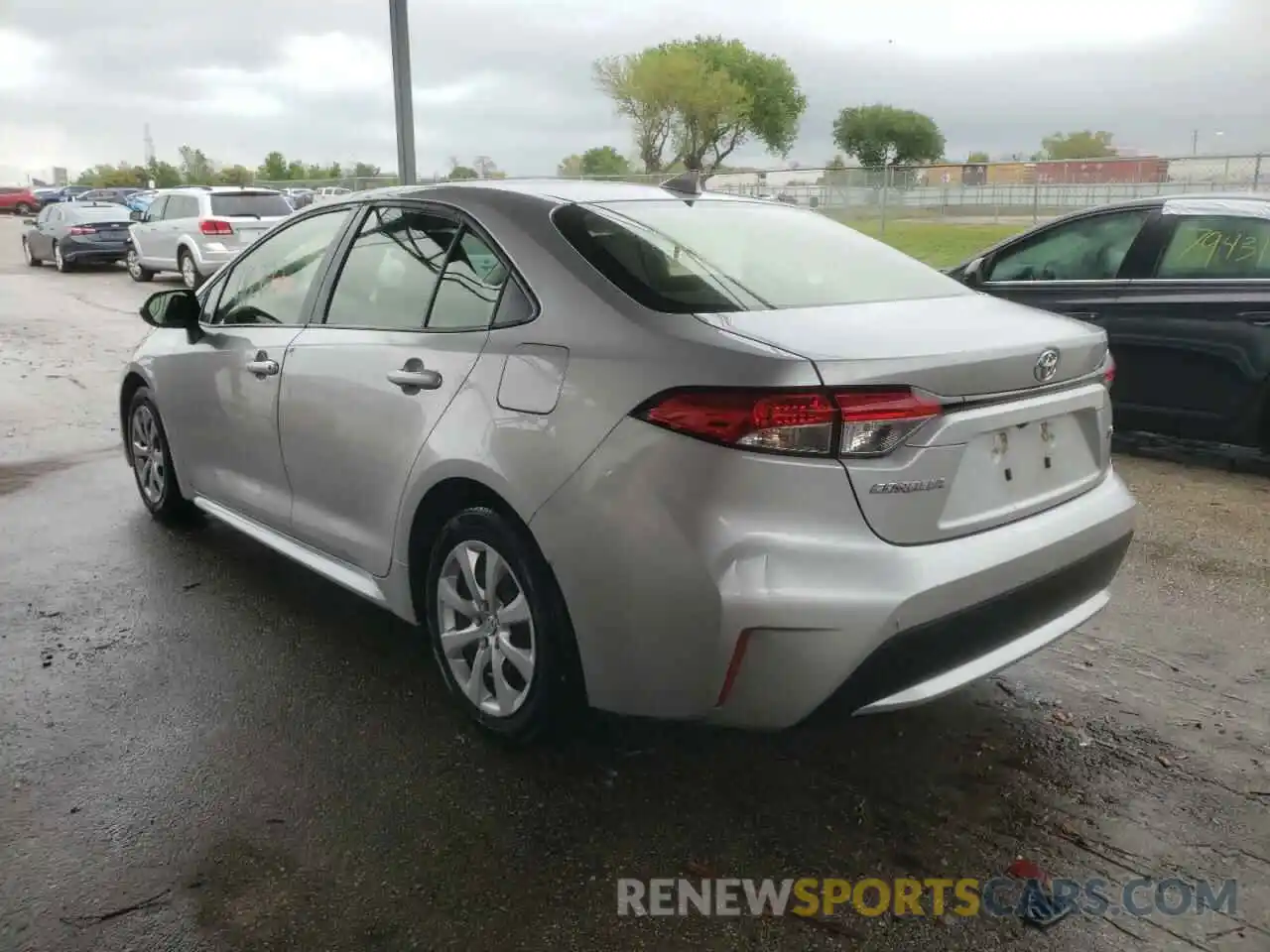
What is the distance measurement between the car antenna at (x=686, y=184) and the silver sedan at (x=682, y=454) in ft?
0.20

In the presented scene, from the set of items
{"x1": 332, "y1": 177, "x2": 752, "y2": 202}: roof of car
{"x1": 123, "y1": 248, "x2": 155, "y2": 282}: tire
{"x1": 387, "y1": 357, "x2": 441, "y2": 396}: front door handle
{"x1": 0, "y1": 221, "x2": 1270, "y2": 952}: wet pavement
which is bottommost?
{"x1": 0, "y1": 221, "x2": 1270, "y2": 952}: wet pavement

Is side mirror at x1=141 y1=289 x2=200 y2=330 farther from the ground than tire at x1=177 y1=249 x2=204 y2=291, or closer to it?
farther from the ground

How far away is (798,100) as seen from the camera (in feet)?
278

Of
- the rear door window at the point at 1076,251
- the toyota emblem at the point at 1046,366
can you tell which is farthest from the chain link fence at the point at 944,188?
the toyota emblem at the point at 1046,366

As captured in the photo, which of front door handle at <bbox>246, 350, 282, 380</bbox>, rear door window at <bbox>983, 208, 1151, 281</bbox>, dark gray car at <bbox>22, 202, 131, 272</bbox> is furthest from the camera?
dark gray car at <bbox>22, 202, 131, 272</bbox>

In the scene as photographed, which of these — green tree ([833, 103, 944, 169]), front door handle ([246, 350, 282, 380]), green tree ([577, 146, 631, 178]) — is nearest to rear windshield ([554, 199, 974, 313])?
front door handle ([246, 350, 282, 380])

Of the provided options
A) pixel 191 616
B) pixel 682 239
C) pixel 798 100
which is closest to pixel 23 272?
pixel 191 616

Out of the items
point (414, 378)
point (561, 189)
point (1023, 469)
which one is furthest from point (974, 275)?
point (414, 378)

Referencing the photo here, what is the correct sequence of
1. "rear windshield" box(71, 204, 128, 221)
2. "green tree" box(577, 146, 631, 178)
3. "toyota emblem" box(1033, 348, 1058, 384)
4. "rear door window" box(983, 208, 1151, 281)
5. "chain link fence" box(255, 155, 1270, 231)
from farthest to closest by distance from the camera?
"green tree" box(577, 146, 631, 178) < "rear windshield" box(71, 204, 128, 221) < "chain link fence" box(255, 155, 1270, 231) < "rear door window" box(983, 208, 1151, 281) < "toyota emblem" box(1033, 348, 1058, 384)

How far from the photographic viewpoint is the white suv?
1759cm

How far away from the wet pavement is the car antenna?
6.01ft

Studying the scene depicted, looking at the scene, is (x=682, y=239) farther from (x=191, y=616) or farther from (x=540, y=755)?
(x=191, y=616)

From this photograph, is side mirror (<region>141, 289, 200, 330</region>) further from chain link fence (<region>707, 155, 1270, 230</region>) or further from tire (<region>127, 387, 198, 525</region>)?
chain link fence (<region>707, 155, 1270, 230</region>)

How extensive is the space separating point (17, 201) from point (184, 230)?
47.6 m
